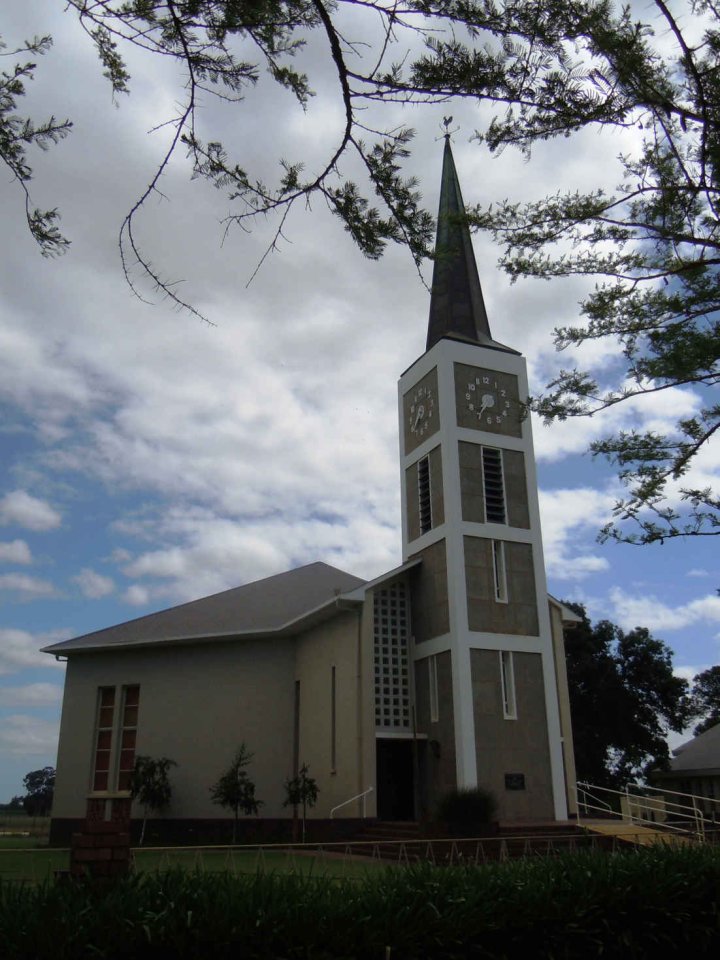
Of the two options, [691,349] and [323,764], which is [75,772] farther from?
[691,349]

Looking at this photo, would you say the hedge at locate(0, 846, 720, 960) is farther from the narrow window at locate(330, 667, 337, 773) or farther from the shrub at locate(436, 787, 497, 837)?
the narrow window at locate(330, 667, 337, 773)

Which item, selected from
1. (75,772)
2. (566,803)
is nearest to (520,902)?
(566,803)

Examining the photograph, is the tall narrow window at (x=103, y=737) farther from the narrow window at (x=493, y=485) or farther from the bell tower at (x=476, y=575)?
the narrow window at (x=493, y=485)

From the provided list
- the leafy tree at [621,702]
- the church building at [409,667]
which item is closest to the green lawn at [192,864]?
the church building at [409,667]

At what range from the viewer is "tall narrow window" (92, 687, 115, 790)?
24.2 meters

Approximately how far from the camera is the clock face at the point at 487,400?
2195cm

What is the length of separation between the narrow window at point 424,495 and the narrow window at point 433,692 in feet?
11.2

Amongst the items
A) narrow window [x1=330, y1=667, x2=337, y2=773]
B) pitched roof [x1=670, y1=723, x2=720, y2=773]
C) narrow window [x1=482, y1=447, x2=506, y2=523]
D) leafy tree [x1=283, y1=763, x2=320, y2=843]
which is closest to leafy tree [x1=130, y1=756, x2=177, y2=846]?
leafy tree [x1=283, y1=763, x2=320, y2=843]

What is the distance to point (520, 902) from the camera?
5496 millimetres

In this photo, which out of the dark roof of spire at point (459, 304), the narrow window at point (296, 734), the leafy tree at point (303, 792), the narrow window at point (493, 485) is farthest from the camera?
the dark roof of spire at point (459, 304)

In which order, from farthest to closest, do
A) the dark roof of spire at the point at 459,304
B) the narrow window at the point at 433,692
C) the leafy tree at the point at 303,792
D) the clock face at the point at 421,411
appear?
the dark roof of spire at the point at 459,304
the clock face at the point at 421,411
the narrow window at the point at 433,692
the leafy tree at the point at 303,792

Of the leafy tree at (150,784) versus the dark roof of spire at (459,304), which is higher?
the dark roof of spire at (459,304)

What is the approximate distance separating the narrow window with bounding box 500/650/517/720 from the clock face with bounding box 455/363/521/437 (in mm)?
5809

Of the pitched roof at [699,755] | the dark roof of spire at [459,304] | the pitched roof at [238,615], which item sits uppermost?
the dark roof of spire at [459,304]
